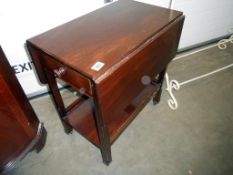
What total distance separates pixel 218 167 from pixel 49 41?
1.28 m

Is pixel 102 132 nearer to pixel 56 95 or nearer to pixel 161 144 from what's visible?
pixel 56 95

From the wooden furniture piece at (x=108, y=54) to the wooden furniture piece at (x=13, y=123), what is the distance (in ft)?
0.48

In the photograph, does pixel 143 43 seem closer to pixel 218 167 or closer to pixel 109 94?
pixel 109 94

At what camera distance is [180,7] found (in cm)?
184

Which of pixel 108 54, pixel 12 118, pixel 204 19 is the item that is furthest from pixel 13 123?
pixel 204 19

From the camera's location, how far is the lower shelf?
1.19 metres

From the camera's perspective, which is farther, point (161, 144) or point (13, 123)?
point (161, 144)

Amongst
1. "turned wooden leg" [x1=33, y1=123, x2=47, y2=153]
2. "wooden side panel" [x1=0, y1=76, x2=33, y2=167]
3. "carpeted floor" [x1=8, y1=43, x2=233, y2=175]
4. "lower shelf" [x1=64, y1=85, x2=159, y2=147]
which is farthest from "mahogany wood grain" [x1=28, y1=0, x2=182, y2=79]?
"carpeted floor" [x1=8, y1=43, x2=233, y2=175]

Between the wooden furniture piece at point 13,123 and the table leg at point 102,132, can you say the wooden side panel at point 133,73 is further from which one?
the wooden furniture piece at point 13,123

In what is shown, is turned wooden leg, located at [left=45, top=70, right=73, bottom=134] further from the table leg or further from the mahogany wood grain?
the table leg

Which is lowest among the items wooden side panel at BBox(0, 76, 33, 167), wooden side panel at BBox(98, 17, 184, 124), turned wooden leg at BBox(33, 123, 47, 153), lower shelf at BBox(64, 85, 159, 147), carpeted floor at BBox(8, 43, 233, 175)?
carpeted floor at BBox(8, 43, 233, 175)

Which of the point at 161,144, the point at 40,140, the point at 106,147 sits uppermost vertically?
the point at 106,147

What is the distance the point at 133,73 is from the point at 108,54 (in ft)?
0.52

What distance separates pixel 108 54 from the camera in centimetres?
84
